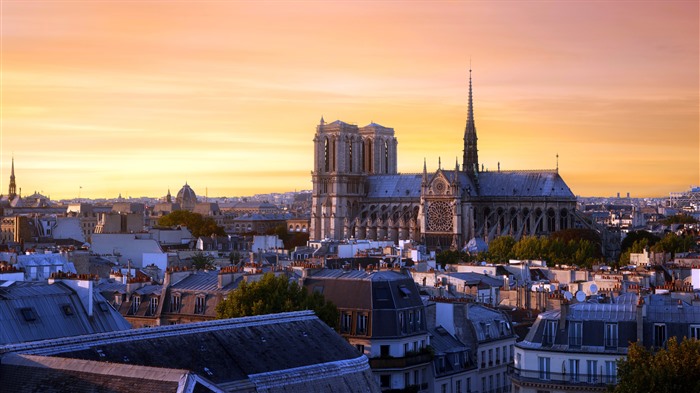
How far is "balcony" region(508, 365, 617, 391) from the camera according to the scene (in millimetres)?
46625

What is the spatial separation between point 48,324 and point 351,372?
1193 cm

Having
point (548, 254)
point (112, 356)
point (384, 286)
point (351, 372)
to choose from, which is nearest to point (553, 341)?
point (384, 286)

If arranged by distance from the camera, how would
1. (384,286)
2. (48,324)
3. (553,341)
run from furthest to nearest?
(384,286) < (553,341) < (48,324)

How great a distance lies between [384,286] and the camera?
2092 inches

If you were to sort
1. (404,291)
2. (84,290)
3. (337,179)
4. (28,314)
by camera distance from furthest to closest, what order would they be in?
(337,179) → (404,291) → (84,290) → (28,314)

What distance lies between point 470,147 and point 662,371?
501 feet

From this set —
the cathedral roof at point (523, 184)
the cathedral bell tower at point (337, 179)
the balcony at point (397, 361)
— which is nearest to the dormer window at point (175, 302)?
the balcony at point (397, 361)

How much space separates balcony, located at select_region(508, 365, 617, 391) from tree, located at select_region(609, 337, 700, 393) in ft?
18.5

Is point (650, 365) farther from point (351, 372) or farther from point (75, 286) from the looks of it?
point (75, 286)

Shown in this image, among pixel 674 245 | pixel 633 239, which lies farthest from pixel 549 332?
pixel 633 239

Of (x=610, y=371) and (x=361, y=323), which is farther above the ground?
(x=361, y=323)

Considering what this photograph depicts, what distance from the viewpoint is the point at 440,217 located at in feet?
578

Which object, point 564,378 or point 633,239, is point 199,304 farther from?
point 633,239

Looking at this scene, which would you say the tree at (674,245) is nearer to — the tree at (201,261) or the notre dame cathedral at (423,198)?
the notre dame cathedral at (423,198)
